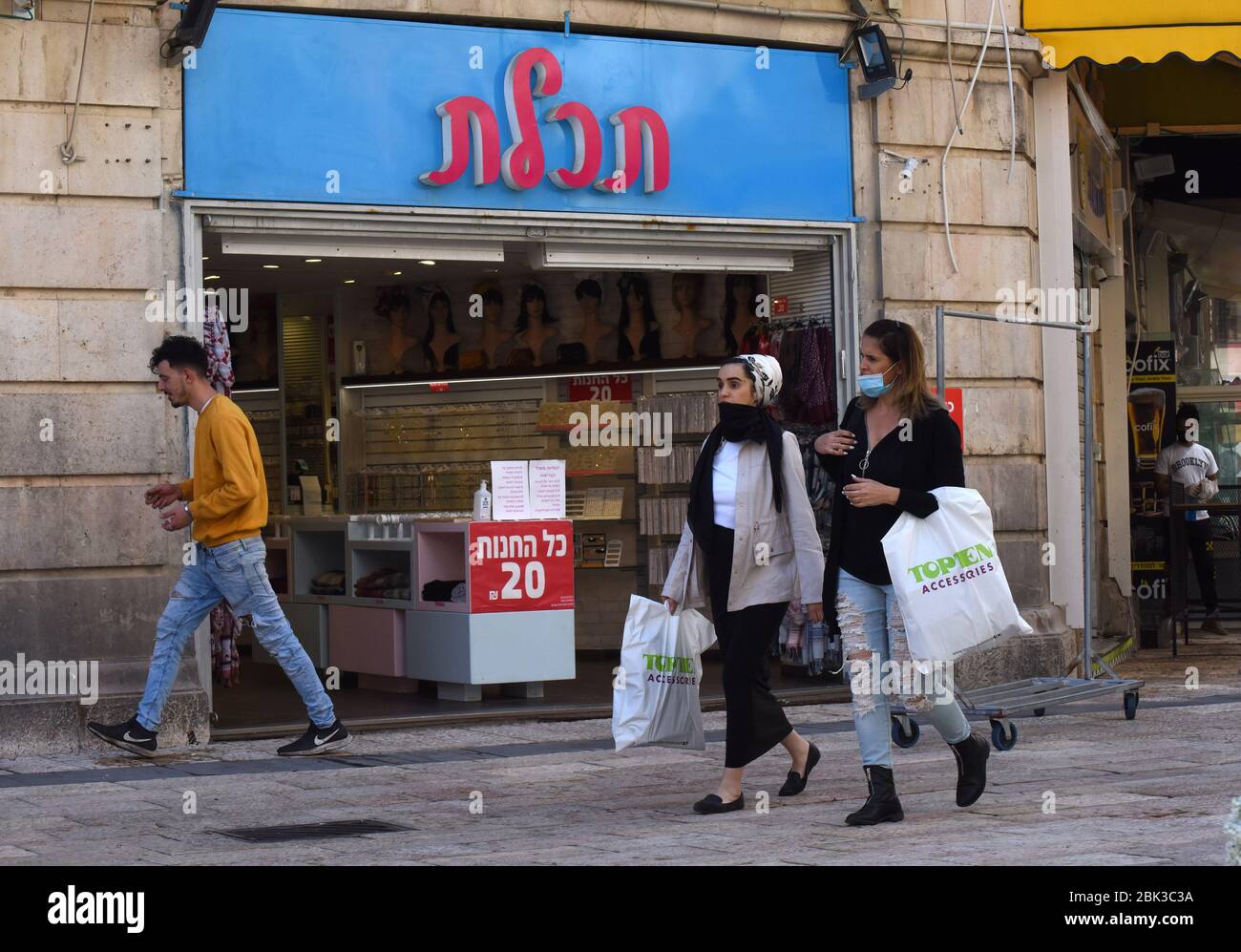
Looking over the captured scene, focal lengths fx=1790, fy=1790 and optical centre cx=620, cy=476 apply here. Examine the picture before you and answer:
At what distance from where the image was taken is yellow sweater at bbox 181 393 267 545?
8.80 metres

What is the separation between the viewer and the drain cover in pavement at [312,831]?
22.5 ft

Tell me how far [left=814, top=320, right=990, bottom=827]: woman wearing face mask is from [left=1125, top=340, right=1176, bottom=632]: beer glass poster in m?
9.99

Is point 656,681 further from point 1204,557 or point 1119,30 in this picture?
point 1204,557

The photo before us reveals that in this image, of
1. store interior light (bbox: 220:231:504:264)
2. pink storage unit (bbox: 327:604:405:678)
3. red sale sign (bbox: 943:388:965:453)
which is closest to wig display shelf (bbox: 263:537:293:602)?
pink storage unit (bbox: 327:604:405:678)

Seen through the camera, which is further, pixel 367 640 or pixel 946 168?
pixel 367 640

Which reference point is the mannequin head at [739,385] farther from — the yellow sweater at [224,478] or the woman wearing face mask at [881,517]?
the yellow sweater at [224,478]

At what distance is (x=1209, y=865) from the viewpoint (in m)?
5.55

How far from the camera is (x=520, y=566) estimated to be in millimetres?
11547

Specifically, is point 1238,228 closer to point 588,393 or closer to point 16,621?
point 588,393

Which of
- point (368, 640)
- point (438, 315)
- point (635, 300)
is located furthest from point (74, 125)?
point (635, 300)

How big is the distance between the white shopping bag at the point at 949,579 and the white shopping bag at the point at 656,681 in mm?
1194

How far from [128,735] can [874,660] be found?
157 inches

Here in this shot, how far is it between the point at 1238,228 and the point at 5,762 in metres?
16.5
